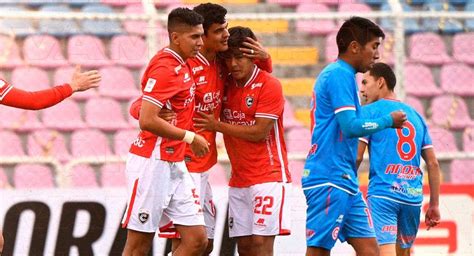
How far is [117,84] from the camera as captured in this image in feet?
28.0

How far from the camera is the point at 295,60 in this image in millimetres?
8648

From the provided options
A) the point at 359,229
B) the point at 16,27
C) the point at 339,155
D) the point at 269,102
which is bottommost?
the point at 359,229

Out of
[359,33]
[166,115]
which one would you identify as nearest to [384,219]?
[359,33]

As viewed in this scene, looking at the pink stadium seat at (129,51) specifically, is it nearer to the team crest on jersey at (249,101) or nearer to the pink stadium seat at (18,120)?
the pink stadium seat at (18,120)

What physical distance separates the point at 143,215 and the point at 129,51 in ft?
7.91

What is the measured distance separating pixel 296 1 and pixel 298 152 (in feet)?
4.16

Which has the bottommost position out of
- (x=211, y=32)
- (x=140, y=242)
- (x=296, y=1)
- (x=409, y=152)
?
(x=140, y=242)

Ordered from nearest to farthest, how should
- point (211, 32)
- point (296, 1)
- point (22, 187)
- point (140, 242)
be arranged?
point (140, 242), point (211, 32), point (22, 187), point (296, 1)

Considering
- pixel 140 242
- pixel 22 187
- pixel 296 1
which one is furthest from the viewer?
pixel 296 1

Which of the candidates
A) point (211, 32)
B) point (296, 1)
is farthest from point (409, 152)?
point (296, 1)

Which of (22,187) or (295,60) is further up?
(295,60)

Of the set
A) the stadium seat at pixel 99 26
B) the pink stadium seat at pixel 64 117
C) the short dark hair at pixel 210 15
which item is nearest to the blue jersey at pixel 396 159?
the short dark hair at pixel 210 15

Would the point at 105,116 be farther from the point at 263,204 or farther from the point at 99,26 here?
the point at 263,204

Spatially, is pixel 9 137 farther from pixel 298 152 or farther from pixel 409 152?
pixel 409 152
